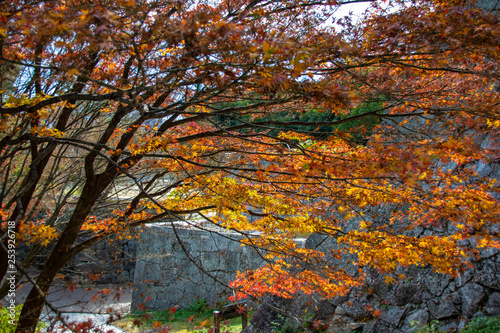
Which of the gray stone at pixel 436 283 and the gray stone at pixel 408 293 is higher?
the gray stone at pixel 436 283

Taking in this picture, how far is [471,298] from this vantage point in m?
4.62

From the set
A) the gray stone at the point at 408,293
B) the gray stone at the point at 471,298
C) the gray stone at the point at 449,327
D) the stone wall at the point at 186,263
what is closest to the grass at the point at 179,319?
the stone wall at the point at 186,263

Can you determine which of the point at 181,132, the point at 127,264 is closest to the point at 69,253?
the point at 181,132

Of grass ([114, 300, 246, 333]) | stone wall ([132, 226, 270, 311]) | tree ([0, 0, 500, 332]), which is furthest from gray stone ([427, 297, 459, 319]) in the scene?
stone wall ([132, 226, 270, 311])

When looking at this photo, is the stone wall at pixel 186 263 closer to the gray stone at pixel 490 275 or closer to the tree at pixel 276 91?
the tree at pixel 276 91

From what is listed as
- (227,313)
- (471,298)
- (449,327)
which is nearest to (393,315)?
(449,327)

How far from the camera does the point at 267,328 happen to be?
6016 millimetres

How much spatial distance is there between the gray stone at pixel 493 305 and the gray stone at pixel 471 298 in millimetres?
81

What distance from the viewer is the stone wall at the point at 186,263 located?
371 inches

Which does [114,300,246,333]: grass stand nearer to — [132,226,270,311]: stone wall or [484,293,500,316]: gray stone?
[132,226,270,311]: stone wall

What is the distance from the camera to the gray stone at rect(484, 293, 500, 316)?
170 inches

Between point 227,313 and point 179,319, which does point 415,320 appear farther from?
point 179,319

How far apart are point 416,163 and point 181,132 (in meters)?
4.01

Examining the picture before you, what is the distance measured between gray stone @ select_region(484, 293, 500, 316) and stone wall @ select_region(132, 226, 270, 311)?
18.4 ft
